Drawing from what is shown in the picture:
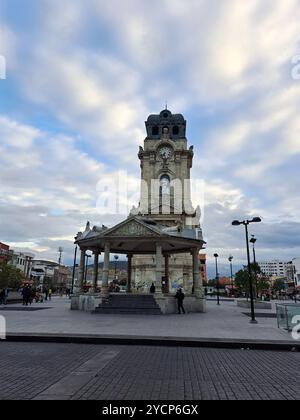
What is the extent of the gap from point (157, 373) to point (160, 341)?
377 centimetres

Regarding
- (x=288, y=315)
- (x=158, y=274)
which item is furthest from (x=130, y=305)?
(x=288, y=315)

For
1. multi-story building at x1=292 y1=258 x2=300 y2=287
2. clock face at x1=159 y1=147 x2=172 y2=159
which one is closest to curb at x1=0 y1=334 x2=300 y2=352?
clock face at x1=159 y1=147 x2=172 y2=159

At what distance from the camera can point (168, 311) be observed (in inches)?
818

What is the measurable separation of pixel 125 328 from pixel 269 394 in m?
8.55

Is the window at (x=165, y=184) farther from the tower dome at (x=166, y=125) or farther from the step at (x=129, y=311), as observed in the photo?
the step at (x=129, y=311)

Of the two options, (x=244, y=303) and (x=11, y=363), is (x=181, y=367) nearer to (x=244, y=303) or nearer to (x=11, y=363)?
(x=11, y=363)

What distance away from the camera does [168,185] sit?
6322 centimetres

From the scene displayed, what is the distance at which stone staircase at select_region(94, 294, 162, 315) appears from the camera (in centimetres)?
1997

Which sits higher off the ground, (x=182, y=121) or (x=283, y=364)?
(x=182, y=121)

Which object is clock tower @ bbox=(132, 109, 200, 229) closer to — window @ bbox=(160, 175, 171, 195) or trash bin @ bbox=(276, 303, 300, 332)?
window @ bbox=(160, 175, 171, 195)

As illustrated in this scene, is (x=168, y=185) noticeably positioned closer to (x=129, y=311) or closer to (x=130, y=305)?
(x=130, y=305)

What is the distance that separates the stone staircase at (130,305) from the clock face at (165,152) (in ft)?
151

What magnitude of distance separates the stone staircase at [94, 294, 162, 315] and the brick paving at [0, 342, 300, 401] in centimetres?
986
